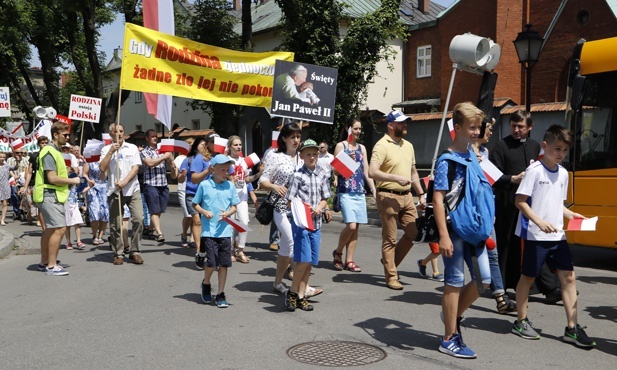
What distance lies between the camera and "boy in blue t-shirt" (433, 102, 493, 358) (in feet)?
16.7

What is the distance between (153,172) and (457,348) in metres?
8.11

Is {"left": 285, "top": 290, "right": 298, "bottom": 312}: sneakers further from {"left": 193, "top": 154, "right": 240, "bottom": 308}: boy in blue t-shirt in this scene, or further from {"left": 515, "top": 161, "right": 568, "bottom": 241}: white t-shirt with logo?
{"left": 515, "top": 161, "right": 568, "bottom": 241}: white t-shirt with logo

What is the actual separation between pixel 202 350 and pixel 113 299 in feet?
7.93

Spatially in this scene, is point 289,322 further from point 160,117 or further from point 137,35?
point 160,117

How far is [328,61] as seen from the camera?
2295 centimetres

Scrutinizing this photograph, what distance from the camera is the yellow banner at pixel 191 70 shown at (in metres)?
10.0

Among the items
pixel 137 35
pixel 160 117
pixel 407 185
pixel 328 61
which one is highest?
pixel 328 61

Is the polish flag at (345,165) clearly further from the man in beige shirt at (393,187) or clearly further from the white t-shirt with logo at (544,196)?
the white t-shirt with logo at (544,196)

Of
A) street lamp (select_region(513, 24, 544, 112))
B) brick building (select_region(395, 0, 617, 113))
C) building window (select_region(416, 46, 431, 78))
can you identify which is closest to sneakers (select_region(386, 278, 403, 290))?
street lamp (select_region(513, 24, 544, 112))

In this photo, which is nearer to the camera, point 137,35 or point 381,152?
point 381,152

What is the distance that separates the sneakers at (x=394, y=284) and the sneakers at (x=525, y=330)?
80.8 inches

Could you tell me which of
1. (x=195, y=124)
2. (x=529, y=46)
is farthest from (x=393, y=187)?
(x=195, y=124)

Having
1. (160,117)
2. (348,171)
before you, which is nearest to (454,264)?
(348,171)

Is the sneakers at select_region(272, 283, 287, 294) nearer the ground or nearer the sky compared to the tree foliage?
nearer the ground
